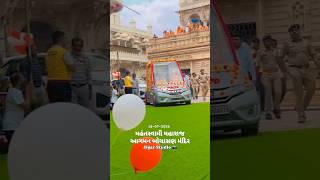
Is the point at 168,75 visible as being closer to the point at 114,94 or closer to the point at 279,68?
the point at 114,94

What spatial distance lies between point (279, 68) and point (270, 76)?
0.08 m

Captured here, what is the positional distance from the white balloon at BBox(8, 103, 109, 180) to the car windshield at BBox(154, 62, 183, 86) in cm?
49

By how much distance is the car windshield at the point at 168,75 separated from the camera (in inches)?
113

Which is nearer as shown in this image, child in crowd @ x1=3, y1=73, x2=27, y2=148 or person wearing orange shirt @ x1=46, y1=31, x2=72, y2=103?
person wearing orange shirt @ x1=46, y1=31, x2=72, y2=103

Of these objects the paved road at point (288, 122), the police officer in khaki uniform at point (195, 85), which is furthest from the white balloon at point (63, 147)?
the paved road at point (288, 122)

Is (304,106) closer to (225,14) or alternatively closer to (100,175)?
(225,14)

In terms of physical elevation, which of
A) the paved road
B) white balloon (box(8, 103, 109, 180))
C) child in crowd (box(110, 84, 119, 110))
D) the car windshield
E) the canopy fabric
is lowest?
white balloon (box(8, 103, 109, 180))

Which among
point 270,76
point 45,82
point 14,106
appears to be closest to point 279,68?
point 270,76

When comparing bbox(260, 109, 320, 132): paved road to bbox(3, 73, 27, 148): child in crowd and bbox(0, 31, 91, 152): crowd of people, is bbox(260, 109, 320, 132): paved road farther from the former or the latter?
bbox(3, 73, 27, 148): child in crowd

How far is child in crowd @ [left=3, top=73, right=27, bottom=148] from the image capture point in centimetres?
343

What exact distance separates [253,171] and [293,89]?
0.57 m

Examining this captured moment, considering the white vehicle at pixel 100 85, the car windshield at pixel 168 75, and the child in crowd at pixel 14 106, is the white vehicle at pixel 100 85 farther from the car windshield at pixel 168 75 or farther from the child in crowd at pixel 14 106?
the child in crowd at pixel 14 106

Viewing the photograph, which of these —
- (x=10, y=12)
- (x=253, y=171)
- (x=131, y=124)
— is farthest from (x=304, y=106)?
(x=10, y=12)

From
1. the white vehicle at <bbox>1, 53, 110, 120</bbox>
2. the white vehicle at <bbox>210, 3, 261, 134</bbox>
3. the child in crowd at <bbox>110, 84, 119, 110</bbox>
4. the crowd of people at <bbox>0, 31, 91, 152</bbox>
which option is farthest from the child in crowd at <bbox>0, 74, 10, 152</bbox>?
the white vehicle at <bbox>210, 3, 261, 134</bbox>
